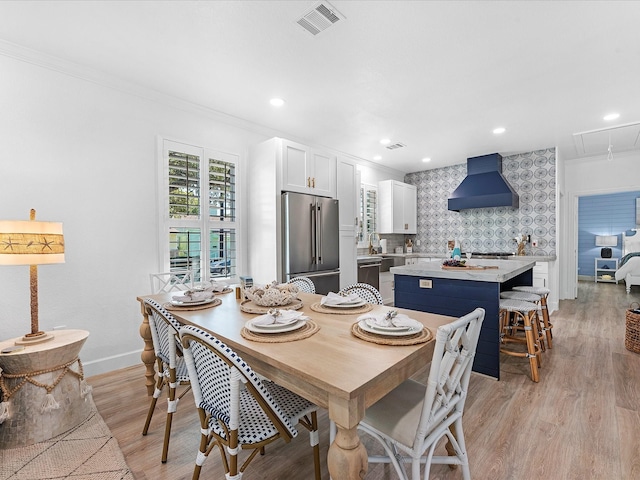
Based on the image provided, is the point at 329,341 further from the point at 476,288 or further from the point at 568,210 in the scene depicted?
the point at 568,210

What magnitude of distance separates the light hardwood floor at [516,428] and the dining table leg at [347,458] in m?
0.76

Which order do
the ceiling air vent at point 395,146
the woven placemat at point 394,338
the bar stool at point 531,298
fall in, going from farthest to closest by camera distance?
the ceiling air vent at point 395,146, the bar stool at point 531,298, the woven placemat at point 394,338

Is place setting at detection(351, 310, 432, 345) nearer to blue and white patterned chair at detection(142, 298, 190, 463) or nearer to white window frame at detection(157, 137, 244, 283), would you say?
blue and white patterned chair at detection(142, 298, 190, 463)

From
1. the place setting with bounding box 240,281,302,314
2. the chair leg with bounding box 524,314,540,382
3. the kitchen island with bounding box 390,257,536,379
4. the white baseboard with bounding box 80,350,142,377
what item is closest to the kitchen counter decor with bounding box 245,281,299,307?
the place setting with bounding box 240,281,302,314

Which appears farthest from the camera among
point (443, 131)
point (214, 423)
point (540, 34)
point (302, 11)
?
point (443, 131)

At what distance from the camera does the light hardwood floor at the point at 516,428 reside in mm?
1681

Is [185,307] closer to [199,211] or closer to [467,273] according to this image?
[199,211]

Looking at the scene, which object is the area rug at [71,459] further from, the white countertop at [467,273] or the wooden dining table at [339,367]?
the white countertop at [467,273]

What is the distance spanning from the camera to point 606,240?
338 inches

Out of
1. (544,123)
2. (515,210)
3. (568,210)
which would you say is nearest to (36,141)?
(544,123)

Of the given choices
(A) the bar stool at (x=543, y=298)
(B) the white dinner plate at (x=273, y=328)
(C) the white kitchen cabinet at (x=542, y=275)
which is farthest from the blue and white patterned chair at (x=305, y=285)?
(C) the white kitchen cabinet at (x=542, y=275)

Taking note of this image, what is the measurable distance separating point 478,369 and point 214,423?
2456mm

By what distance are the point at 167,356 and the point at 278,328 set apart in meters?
0.83

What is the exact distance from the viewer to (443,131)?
4.39 m
